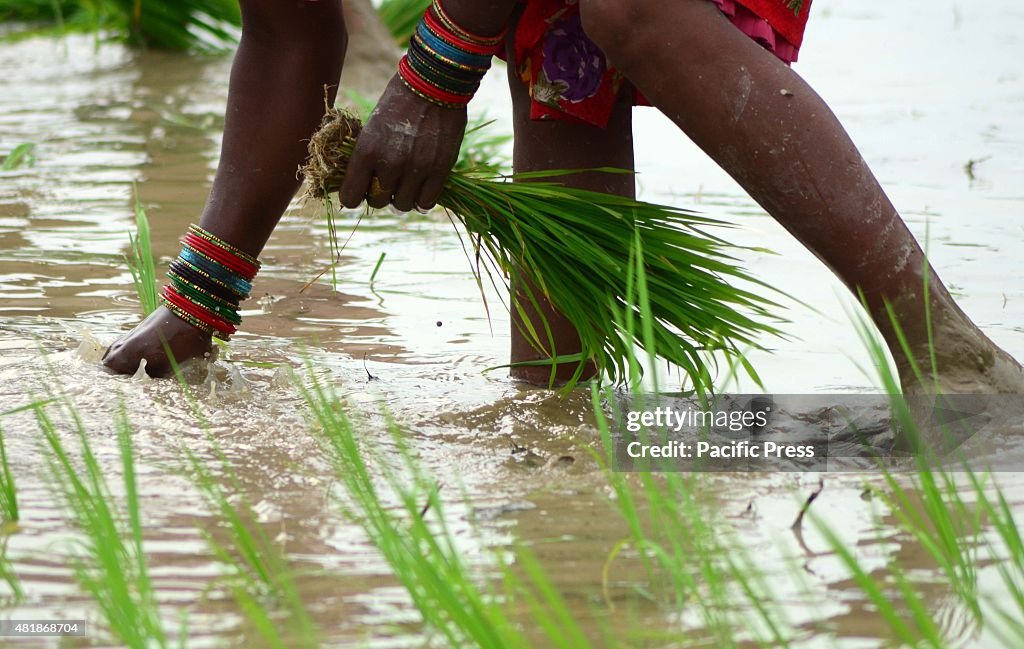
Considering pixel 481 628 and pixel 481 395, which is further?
pixel 481 395

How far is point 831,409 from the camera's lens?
1908 mm

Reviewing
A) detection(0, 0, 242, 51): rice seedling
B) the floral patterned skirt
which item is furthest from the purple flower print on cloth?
detection(0, 0, 242, 51): rice seedling

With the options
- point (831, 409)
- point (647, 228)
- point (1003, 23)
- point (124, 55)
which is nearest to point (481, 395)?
point (647, 228)

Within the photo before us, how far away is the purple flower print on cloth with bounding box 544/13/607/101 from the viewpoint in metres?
1.90

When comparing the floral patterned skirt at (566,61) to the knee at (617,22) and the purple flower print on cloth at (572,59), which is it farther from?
the knee at (617,22)

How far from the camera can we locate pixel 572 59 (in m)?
1.91

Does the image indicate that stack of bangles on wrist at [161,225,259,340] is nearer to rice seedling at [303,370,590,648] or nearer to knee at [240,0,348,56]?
knee at [240,0,348,56]

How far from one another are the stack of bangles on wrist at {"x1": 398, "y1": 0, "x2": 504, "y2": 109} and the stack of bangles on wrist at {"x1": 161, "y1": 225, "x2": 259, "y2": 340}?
0.43 metres

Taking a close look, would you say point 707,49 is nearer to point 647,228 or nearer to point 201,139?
point 647,228

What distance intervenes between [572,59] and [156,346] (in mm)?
744

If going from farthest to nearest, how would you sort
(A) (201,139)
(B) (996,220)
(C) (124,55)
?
(C) (124,55) < (A) (201,139) < (B) (996,220)

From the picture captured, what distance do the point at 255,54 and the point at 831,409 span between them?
39.7 inches


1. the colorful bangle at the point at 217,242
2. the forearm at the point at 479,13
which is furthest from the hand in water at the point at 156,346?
the forearm at the point at 479,13

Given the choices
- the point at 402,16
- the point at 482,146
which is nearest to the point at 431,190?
the point at 482,146
